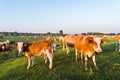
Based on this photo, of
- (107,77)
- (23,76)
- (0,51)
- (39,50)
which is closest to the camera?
(107,77)

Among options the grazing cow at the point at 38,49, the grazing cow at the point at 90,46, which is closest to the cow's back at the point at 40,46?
the grazing cow at the point at 38,49

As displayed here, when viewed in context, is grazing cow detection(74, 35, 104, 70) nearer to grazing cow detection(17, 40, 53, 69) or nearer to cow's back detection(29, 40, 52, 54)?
grazing cow detection(17, 40, 53, 69)

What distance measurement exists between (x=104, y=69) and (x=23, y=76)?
7.06m

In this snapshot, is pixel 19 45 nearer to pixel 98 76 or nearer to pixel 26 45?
pixel 26 45

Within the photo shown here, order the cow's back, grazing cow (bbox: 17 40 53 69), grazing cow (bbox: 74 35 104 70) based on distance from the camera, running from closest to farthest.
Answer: grazing cow (bbox: 74 35 104 70) < grazing cow (bbox: 17 40 53 69) < the cow's back

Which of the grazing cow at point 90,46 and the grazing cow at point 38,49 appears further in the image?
the grazing cow at point 38,49

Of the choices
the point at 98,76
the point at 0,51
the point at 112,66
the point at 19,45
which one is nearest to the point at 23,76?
the point at 19,45

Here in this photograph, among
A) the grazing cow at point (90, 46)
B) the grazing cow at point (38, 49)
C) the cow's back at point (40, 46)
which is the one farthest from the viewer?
the cow's back at point (40, 46)

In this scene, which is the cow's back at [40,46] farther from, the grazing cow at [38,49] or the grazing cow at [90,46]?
the grazing cow at [90,46]

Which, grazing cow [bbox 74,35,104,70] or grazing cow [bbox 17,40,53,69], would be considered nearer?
grazing cow [bbox 74,35,104,70]

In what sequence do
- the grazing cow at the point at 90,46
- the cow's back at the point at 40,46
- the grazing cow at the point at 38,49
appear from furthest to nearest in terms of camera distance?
the cow's back at the point at 40,46 → the grazing cow at the point at 38,49 → the grazing cow at the point at 90,46

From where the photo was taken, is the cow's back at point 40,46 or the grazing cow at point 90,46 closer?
the grazing cow at point 90,46

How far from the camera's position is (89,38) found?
1859 centimetres

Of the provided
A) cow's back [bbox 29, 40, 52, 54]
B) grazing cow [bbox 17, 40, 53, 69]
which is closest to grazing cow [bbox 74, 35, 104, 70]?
grazing cow [bbox 17, 40, 53, 69]
